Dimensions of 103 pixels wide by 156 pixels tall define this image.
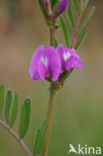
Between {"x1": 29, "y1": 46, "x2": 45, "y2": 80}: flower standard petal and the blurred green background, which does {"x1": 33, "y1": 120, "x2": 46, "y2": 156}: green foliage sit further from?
the blurred green background

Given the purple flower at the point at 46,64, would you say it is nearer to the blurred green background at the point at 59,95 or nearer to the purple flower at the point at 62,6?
the purple flower at the point at 62,6

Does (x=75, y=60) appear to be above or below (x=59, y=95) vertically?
above

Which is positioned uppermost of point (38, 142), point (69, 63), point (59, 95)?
point (69, 63)

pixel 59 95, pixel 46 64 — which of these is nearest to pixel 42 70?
pixel 46 64

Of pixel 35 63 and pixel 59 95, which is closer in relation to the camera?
pixel 35 63

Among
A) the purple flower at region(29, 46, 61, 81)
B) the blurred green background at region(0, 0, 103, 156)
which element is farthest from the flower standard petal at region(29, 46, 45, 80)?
the blurred green background at region(0, 0, 103, 156)

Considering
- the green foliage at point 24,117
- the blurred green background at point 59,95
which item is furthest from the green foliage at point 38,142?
the blurred green background at point 59,95

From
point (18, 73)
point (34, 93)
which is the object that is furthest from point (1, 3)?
point (34, 93)

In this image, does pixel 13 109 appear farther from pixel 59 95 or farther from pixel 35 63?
pixel 59 95
